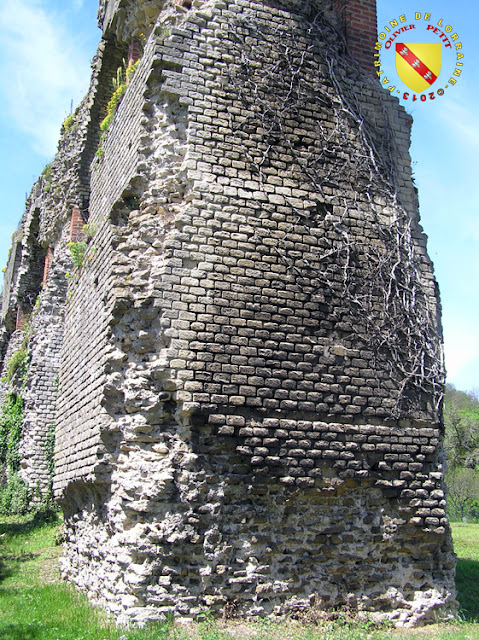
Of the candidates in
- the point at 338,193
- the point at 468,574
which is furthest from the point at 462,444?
the point at 338,193

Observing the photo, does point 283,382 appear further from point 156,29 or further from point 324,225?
point 156,29

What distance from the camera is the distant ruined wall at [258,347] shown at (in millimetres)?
6070

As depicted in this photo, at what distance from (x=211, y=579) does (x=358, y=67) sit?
6.63 metres

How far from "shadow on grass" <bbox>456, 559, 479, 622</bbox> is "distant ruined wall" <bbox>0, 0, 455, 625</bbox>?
3.17 feet

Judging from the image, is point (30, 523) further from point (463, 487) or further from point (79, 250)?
point (463, 487)

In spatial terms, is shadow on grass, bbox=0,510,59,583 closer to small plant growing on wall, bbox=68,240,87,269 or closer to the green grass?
small plant growing on wall, bbox=68,240,87,269

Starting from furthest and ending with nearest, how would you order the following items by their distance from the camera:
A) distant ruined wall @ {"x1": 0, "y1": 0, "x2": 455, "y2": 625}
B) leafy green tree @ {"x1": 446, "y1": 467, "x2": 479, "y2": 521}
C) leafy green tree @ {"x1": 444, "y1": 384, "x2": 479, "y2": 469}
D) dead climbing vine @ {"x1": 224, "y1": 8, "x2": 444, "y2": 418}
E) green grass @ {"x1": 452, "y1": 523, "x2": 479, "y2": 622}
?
leafy green tree @ {"x1": 446, "y1": 467, "x2": 479, "y2": 521}
leafy green tree @ {"x1": 444, "y1": 384, "x2": 479, "y2": 469}
green grass @ {"x1": 452, "y1": 523, "x2": 479, "y2": 622}
dead climbing vine @ {"x1": 224, "y1": 8, "x2": 444, "y2": 418}
distant ruined wall @ {"x1": 0, "y1": 0, "x2": 455, "y2": 625}

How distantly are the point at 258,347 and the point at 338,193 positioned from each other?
7.55ft

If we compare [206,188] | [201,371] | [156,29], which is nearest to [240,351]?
[201,371]

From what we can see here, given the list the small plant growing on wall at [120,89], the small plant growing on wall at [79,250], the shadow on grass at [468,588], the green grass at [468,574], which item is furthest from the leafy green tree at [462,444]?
the small plant growing on wall at [120,89]

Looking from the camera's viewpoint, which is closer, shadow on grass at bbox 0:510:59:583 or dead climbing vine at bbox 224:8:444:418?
dead climbing vine at bbox 224:8:444:418

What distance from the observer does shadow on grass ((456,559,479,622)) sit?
23.9 ft

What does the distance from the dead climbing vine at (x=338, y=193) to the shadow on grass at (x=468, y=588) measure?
8.37ft

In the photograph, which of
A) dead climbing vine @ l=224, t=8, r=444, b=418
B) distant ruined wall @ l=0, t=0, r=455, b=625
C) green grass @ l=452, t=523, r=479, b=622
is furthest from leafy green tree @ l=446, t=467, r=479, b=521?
distant ruined wall @ l=0, t=0, r=455, b=625
